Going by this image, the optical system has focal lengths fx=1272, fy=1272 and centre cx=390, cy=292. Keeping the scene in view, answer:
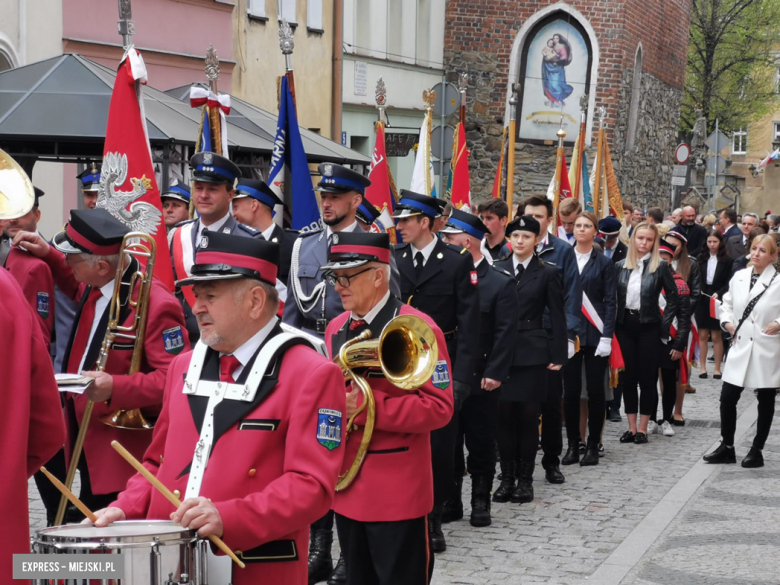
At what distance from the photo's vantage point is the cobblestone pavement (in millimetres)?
7473

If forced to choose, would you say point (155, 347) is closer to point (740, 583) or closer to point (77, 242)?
point (77, 242)

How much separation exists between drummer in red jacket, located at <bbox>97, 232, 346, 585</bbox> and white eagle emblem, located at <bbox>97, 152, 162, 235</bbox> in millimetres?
4357

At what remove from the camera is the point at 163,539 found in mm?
3324

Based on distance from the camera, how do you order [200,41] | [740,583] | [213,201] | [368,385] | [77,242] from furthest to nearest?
[200,41], [213,201], [740,583], [77,242], [368,385]

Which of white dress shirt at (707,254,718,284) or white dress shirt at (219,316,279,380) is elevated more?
white dress shirt at (219,316,279,380)

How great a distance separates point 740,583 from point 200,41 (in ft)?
52.8

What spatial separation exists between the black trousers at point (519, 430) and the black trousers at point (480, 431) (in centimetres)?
71

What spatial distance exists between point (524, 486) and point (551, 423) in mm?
937

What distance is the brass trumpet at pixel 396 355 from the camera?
518cm

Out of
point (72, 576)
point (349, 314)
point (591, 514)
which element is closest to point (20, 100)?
point (591, 514)

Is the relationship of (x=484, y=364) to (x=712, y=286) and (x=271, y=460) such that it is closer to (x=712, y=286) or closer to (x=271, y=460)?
(x=271, y=460)

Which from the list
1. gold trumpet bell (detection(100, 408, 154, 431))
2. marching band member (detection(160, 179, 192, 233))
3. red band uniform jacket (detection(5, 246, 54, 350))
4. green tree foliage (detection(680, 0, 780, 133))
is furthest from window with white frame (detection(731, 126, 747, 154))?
gold trumpet bell (detection(100, 408, 154, 431))

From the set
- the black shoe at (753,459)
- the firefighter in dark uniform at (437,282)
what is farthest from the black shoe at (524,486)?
the black shoe at (753,459)

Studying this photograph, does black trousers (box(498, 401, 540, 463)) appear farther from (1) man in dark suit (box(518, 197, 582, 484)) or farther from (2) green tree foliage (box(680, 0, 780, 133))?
(2) green tree foliage (box(680, 0, 780, 133))
